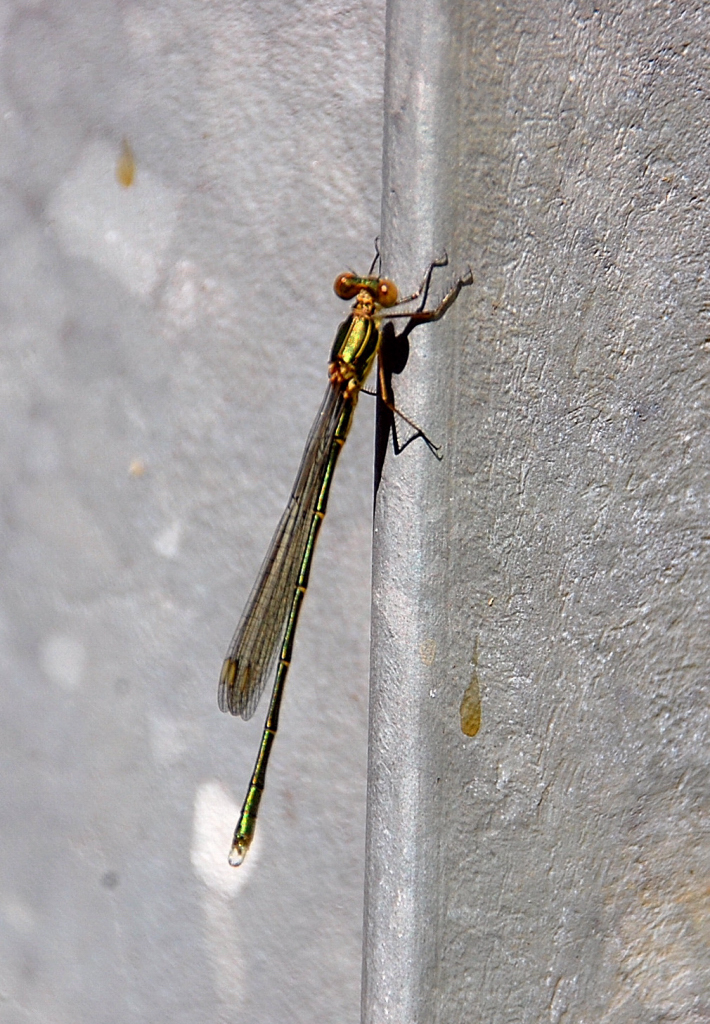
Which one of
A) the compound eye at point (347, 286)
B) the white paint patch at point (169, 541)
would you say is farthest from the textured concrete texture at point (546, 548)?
the white paint patch at point (169, 541)

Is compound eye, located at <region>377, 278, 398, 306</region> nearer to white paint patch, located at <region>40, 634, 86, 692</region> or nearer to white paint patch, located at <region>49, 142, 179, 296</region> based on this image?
white paint patch, located at <region>49, 142, 179, 296</region>

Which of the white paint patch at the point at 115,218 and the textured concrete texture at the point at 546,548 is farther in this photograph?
the white paint patch at the point at 115,218

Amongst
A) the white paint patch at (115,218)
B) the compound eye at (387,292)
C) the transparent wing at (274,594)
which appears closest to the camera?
the compound eye at (387,292)

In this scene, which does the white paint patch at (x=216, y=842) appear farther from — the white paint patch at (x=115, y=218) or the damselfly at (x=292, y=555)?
the white paint patch at (x=115, y=218)

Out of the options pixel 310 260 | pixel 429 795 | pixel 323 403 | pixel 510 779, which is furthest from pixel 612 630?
pixel 310 260

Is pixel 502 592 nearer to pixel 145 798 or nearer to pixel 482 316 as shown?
pixel 482 316

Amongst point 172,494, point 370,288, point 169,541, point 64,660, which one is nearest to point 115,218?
point 172,494
